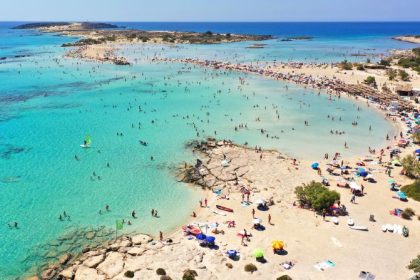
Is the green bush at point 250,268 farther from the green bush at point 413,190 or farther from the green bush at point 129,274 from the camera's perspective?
the green bush at point 413,190

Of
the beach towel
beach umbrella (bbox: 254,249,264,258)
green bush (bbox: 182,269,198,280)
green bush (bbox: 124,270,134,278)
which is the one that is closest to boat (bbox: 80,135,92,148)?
green bush (bbox: 124,270,134,278)

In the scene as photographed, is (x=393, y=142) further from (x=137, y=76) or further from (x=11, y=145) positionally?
(x=137, y=76)

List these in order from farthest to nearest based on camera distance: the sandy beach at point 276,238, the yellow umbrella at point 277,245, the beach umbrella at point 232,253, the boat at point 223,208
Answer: the boat at point 223,208
the yellow umbrella at point 277,245
the beach umbrella at point 232,253
the sandy beach at point 276,238

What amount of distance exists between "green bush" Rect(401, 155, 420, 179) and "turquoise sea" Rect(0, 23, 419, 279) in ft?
27.1

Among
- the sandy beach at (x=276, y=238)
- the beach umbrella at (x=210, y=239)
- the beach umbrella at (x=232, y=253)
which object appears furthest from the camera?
the beach umbrella at (x=210, y=239)

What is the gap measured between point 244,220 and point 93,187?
1595 centimetres

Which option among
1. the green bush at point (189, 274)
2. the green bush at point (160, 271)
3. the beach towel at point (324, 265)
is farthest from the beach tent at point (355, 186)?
the green bush at point (160, 271)

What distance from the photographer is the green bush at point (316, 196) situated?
32906 millimetres

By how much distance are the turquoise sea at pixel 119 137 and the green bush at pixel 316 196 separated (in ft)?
32.9

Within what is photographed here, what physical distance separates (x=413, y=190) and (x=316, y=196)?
33.6 ft

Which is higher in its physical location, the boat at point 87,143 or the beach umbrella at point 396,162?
the beach umbrella at point 396,162

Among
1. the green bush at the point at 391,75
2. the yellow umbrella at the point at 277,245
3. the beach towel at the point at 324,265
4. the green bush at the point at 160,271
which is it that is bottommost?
the green bush at the point at 160,271

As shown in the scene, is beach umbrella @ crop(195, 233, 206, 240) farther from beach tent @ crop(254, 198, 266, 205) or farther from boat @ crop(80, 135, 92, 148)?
boat @ crop(80, 135, 92, 148)

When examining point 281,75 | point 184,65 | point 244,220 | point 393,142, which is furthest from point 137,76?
point 244,220
